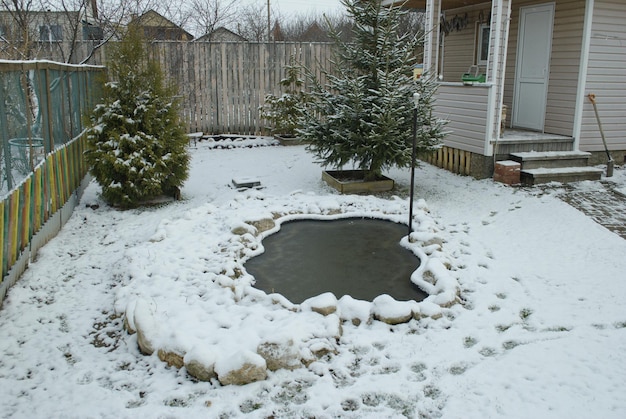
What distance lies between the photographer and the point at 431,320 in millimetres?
4031

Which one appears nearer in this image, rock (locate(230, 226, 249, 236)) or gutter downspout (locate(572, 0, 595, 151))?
rock (locate(230, 226, 249, 236))

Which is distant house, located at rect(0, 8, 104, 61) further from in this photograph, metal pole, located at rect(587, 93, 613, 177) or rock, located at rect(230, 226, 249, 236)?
metal pole, located at rect(587, 93, 613, 177)

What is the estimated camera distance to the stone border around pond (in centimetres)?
327

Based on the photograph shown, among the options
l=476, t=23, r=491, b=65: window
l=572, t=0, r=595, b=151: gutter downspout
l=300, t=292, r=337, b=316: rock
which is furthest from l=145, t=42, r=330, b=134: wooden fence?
l=300, t=292, r=337, b=316: rock

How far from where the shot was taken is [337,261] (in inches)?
206

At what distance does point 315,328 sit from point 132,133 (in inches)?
172

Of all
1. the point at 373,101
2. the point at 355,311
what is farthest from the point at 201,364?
the point at 373,101

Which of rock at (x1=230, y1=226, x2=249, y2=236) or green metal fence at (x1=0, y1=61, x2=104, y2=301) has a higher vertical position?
green metal fence at (x1=0, y1=61, x2=104, y2=301)

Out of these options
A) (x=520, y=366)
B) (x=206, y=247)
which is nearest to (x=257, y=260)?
(x=206, y=247)

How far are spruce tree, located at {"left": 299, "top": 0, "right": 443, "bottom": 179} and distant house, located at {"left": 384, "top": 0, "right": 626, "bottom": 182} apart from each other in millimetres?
619

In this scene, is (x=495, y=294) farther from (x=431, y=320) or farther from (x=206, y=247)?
(x=206, y=247)

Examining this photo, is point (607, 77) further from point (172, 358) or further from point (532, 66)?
point (172, 358)

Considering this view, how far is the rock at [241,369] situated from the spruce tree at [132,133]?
13.7 ft

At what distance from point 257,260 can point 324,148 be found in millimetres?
2829
